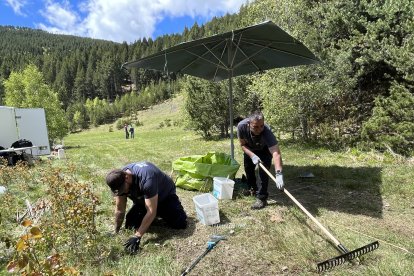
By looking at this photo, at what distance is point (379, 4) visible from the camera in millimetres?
13188

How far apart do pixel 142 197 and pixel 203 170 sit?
2.44 meters

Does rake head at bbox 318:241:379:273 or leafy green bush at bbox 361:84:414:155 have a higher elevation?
leafy green bush at bbox 361:84:414:155

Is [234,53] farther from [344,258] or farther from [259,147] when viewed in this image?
[344,258]

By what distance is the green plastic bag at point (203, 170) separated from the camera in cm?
714

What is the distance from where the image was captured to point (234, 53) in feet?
26.5

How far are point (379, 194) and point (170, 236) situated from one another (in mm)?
4505

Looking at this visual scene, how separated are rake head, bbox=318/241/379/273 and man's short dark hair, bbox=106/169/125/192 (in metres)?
2.61

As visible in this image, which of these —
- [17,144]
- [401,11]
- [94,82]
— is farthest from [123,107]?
[401,11]

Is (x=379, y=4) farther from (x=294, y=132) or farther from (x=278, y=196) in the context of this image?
(x=278, y=196)

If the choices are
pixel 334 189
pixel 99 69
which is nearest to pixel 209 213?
pixel 334 189

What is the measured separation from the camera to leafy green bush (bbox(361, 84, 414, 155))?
9.19 metres

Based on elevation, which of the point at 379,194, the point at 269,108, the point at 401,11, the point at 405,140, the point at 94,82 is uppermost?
the point at 94,82

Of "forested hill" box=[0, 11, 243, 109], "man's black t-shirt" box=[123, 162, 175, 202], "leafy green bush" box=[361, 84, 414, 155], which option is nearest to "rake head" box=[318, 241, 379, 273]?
"man's black t-shirt" box=[123, 162, 175, 202]

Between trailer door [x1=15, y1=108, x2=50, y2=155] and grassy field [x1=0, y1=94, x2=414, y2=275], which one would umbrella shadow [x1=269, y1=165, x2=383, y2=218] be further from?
trailer door [x1=15, y1=108, x2=50, y2=155]
